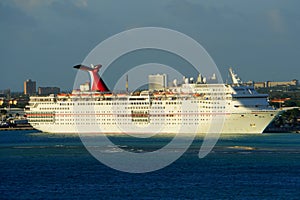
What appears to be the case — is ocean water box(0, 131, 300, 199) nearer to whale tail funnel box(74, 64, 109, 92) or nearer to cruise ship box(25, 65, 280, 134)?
cruise ship box(25, 65, 280, 134)

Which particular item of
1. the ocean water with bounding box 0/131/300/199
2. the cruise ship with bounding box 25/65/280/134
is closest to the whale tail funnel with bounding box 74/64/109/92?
the cruise ship with bounding box 25/65/280/134

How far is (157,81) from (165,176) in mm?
47491

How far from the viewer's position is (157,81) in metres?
Answer: 89.3

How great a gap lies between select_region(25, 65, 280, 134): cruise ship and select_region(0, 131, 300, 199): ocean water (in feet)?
35.6

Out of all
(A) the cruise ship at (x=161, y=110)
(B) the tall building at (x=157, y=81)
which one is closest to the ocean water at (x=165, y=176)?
(A) the cruise ship at (x=161, y=110)

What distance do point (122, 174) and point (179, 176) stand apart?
281 centimetres

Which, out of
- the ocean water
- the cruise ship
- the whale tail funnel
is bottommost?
the ocean water

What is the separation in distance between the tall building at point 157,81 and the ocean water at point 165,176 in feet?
93.8

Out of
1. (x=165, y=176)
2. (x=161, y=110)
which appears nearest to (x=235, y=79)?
(x=161, y=110)

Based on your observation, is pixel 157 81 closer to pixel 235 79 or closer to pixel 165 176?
pixel 235 79

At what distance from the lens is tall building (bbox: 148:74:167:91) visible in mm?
86825

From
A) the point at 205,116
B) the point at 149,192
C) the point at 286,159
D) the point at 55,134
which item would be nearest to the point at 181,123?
the point at 205,116

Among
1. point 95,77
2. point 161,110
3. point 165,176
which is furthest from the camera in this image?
point 95,77

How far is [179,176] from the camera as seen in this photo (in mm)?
42031
